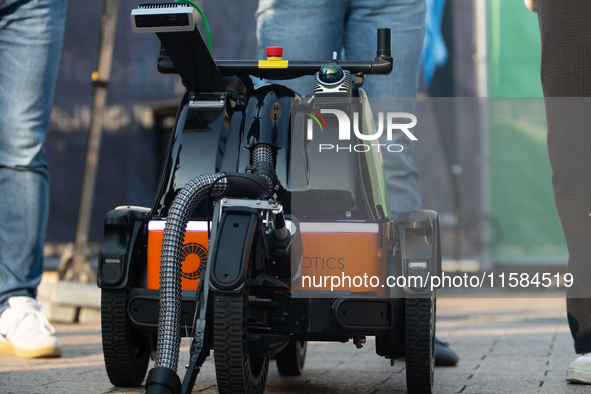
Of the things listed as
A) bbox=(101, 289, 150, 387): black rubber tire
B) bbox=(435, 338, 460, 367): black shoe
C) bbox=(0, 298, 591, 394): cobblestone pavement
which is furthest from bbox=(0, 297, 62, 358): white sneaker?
bbox=(435, 338, 460, 367): black shoe

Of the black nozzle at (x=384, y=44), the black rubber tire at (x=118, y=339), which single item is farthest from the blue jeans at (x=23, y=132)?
the black nozzle at (x=384, y=44)

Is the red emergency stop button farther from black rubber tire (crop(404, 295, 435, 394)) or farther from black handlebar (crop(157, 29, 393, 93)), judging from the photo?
black rubber tire (crop(404, 295, 435, 394))

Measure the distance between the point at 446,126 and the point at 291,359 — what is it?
415 cm

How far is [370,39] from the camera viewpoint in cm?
229

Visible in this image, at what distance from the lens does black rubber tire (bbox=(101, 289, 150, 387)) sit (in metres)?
1.49

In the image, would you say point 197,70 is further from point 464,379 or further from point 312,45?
point 464,379

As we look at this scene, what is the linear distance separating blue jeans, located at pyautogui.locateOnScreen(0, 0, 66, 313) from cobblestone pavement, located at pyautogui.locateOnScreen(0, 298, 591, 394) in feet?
1.21

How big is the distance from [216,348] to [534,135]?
5.12m

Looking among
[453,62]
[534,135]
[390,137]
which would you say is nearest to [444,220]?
[534,135]

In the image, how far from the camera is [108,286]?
4.87 feet

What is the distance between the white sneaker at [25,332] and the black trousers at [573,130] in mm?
1579

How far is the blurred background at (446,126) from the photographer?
529cm

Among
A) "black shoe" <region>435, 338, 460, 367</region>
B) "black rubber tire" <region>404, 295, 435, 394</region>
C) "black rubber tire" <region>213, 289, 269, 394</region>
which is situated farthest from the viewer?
"black shoe" <region>435, 338, 460, 367</region>

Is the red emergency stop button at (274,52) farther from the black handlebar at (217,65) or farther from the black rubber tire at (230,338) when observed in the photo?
the black rubber tire at (230,338)
